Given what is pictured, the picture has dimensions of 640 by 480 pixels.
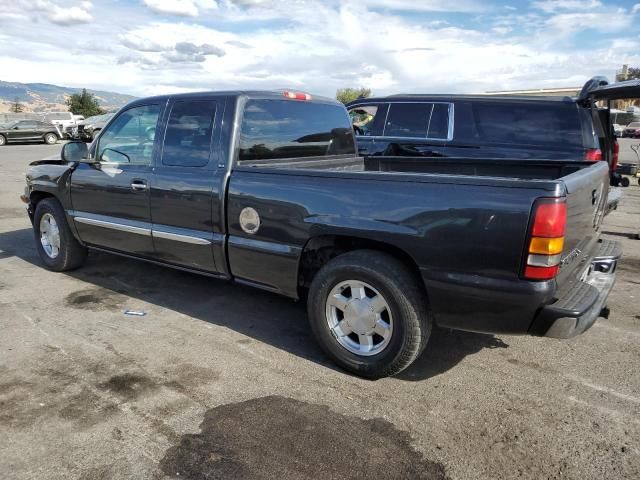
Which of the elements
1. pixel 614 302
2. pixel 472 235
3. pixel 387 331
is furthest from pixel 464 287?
pixel 614 302

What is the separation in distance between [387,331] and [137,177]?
2.56m

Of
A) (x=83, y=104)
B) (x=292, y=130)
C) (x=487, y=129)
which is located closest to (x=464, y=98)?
(x=487, y=129)

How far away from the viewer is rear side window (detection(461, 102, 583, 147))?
6.49m

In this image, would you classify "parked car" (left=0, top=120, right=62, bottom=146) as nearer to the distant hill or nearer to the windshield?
the windshield

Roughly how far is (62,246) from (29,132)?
27611 mm

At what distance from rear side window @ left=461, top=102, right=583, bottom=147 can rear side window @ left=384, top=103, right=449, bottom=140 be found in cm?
43

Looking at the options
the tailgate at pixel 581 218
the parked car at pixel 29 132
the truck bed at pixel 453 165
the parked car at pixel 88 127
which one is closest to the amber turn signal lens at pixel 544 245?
the tailgate at pixel 581 218

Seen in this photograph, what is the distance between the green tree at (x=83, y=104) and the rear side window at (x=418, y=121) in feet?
128

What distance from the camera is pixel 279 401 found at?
10.3ft

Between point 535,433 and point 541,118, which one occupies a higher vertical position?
point 541,118

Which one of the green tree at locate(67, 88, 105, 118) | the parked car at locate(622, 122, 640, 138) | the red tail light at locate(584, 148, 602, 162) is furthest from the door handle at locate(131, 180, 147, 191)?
the parked car at locate(622, 122, 640, 138)

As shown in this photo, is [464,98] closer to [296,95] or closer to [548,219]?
[296,95]

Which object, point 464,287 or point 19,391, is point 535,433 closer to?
point 464,287

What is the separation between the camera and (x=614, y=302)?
4.74 meters
